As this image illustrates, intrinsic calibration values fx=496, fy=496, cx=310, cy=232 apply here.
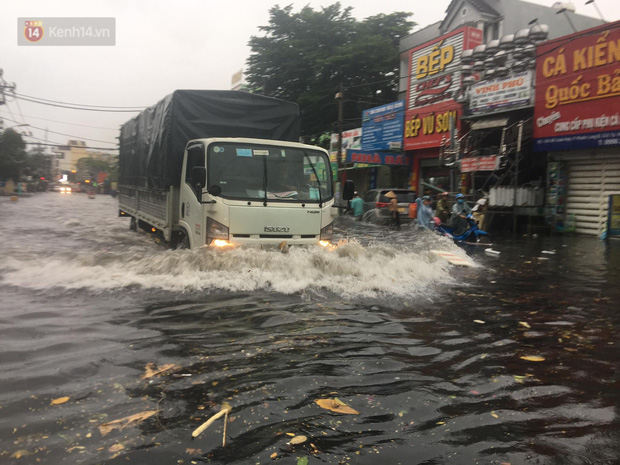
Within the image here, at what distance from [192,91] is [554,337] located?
22.3ft

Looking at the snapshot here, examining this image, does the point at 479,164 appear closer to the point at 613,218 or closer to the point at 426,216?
the point at 613,218

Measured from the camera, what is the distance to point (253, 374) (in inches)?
145

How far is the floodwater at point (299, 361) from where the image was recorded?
8.80ft

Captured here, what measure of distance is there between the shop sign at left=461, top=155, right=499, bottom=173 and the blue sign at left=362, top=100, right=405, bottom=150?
6.83m

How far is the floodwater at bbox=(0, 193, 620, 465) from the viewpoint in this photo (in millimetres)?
2684

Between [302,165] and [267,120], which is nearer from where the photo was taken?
[302,165]

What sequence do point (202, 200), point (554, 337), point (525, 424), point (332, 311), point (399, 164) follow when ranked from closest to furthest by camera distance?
1. point (525, 424)
2. point (554, 337)
3. point (332, 311)
4. point (202, 200)
5. point (399, 164)

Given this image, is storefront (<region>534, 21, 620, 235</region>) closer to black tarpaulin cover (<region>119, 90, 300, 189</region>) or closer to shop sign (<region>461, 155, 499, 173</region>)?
Result: shop sign (<region>461, 155, 499, 173</region>)

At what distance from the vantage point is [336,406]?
3164 mm

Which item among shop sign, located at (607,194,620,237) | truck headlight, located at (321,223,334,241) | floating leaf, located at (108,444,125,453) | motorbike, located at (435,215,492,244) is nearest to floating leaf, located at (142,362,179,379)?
floating leaf, located at (108,444,125,453)

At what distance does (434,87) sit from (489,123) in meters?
5.36

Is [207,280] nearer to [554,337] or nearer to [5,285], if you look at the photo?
[5,285]

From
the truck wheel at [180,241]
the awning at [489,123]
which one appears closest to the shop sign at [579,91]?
the awning at [489,123]

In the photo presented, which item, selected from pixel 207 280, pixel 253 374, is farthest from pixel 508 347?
pixel 207 280
